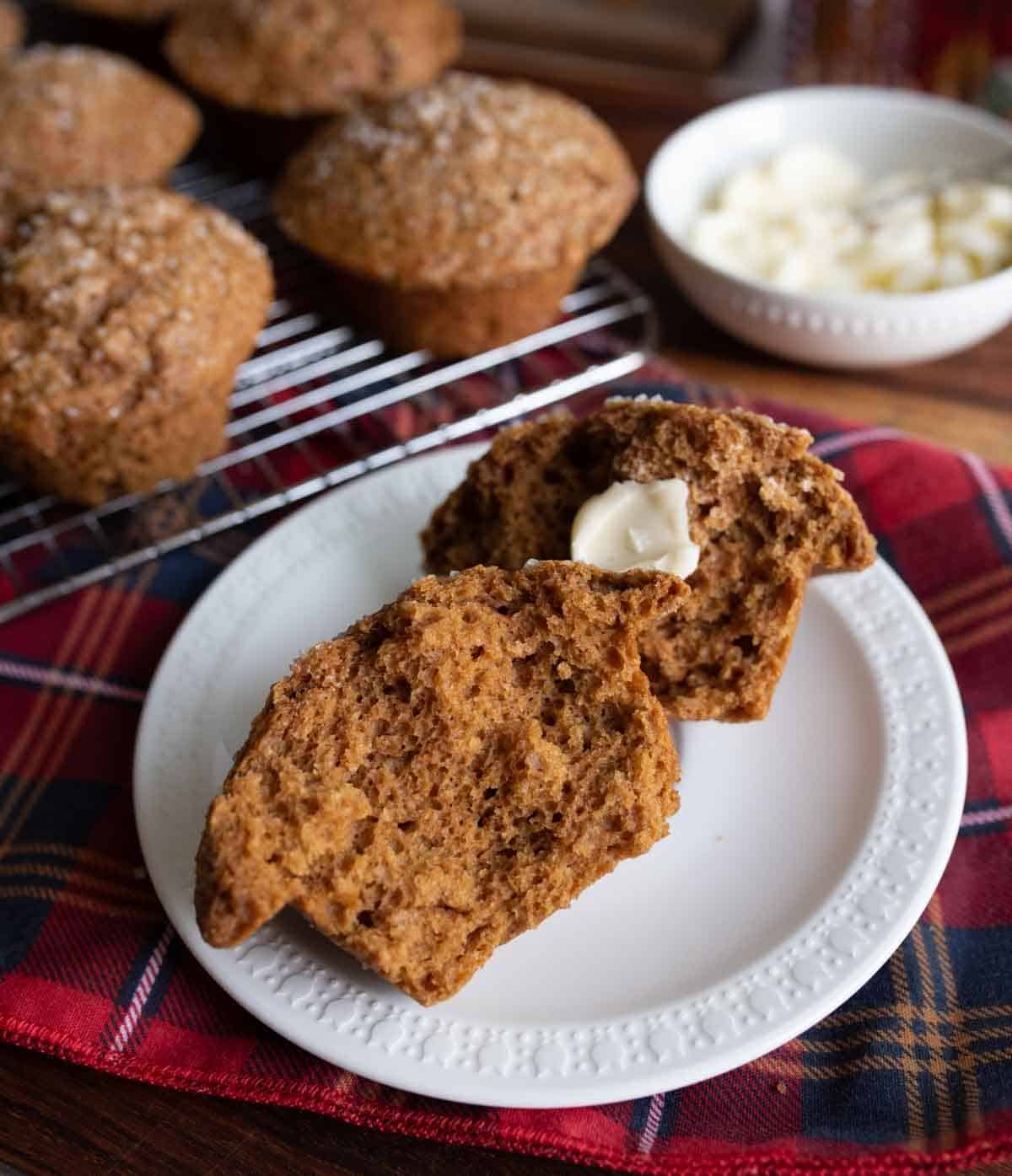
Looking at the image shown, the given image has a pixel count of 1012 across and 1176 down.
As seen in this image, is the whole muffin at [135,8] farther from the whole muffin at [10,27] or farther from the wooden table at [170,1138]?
the wooden table at [170,1138]

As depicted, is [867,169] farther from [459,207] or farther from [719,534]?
[719,534]

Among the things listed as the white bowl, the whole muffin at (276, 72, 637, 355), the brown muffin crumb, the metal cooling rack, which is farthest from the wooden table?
the white bowl

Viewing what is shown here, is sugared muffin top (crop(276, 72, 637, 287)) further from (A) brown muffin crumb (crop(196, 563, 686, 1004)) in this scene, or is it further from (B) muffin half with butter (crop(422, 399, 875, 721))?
(A) brown muffin crumb (crop(196, 563, 686, 1004))

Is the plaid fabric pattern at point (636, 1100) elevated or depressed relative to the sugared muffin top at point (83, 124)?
depressed

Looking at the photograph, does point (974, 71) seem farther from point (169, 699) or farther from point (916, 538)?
point (169, 699)

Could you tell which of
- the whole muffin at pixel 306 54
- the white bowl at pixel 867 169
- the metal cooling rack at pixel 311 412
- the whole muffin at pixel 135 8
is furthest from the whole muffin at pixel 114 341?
the whole muffin at pixel 135 8

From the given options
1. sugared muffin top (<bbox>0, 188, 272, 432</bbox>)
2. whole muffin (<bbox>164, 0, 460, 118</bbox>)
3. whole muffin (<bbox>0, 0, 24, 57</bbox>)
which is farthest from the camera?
whole muffin (<bbox>0, 0, 24, 57</bbox>)

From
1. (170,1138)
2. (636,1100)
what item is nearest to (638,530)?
(636,1100)
